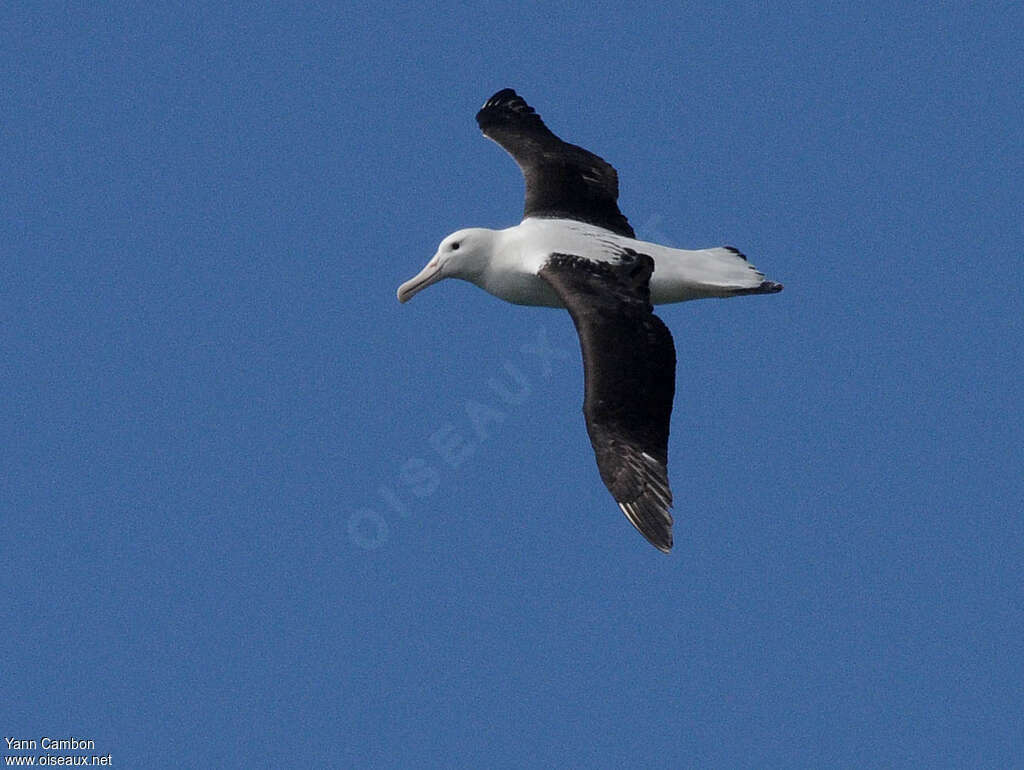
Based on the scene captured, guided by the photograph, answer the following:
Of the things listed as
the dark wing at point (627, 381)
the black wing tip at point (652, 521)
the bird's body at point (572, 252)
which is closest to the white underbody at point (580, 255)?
the bird's body at point (572, 252)

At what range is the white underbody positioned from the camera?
11.3m

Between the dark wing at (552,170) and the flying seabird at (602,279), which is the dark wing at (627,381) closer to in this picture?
the flying seabird at (602,279)

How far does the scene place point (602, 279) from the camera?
10.9 metres

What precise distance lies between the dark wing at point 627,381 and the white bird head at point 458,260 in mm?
702

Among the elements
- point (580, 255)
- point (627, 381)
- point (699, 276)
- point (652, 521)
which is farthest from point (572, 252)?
point (652, 521)

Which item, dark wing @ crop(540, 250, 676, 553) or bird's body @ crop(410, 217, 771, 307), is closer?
dark wing @ crop(540, 250, 676, 553)

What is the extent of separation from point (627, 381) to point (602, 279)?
1029mm

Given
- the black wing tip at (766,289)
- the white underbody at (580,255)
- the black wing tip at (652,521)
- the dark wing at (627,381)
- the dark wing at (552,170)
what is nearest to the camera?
the black wing tip at (652,521)

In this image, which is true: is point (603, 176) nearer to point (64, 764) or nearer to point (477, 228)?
point (477, 228)

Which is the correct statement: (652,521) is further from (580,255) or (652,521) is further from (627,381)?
(580,255)

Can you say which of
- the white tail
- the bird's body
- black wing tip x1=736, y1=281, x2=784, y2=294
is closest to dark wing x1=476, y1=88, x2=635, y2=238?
the bird's body

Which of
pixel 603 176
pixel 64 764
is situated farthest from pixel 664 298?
pixel 64 764

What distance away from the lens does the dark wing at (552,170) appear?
476 inches

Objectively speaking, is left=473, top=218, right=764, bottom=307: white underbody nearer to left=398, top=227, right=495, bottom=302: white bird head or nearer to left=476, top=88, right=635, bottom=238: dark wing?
left=398, top=227, right=495, bottom=302: white bird head
